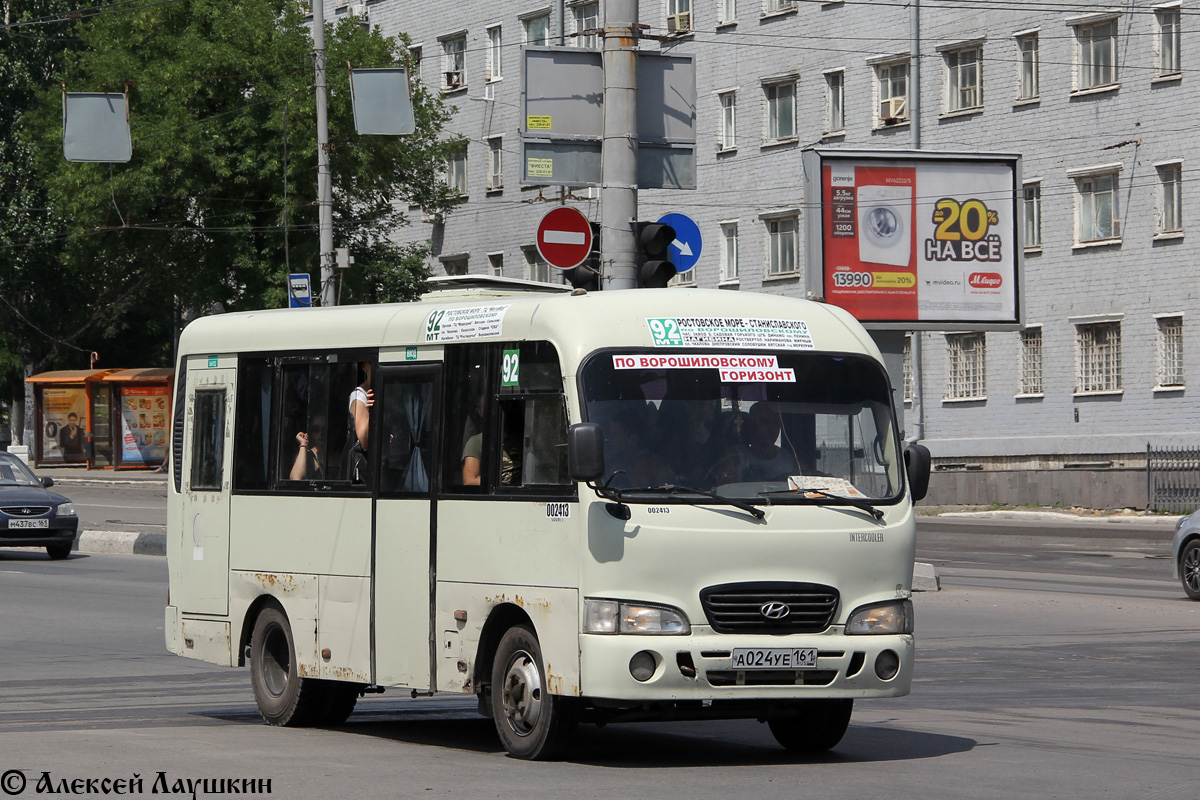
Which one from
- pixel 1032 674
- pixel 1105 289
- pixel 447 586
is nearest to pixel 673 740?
pixel 447 586

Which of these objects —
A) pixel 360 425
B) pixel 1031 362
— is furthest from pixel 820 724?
pixel 1031 362

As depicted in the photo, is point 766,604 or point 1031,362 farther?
point 1031,362

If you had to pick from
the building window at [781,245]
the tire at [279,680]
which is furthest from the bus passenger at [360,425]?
the building window at [781,245]

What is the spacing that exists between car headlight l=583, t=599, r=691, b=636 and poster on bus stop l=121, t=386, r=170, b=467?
163ft

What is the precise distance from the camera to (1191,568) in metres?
21.2

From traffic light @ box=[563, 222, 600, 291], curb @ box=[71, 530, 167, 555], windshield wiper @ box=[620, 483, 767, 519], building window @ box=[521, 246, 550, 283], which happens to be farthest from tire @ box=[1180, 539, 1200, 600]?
building window @ box=[521, 246, 550, 283]

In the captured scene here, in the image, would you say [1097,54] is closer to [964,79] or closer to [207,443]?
[964,79]

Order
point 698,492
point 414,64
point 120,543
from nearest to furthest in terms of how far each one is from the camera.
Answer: point 698,492
point 120,543
point 414,64

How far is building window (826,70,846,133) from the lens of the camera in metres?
51.8

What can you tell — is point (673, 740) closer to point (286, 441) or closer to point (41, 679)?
point (286, 441)

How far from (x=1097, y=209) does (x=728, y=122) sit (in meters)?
12.9

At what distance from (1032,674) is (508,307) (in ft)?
19.3

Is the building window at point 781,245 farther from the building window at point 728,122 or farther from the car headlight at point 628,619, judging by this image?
the car headlight at point 628,619

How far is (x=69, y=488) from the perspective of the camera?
170 ft
